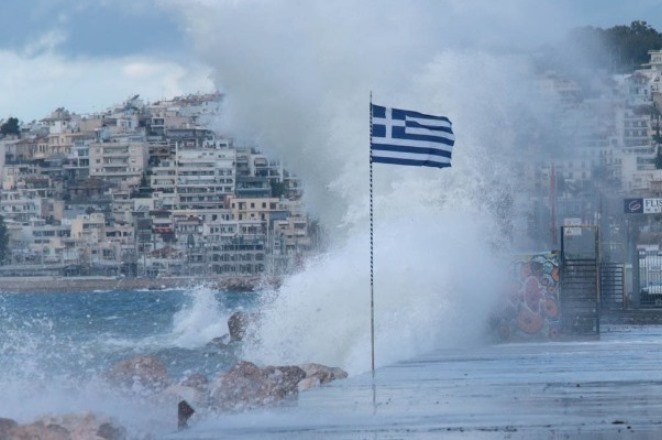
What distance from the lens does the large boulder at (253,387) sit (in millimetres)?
19484

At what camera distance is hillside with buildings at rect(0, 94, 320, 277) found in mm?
100875

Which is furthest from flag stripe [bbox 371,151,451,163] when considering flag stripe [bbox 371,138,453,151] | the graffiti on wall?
the graffiti on wall

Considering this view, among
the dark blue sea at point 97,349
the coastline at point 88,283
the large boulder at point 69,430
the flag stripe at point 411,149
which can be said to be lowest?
the dark blue sea at point 97,349

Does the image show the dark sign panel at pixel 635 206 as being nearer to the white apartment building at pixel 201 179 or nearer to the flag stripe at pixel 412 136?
the flag stripe at pixel 412 136

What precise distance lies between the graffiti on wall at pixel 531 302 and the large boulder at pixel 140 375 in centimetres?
605

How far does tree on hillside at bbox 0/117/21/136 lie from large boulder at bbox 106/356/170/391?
130296 millimetres

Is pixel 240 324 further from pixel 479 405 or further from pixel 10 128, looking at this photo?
pixel 10 128

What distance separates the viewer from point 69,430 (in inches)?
675

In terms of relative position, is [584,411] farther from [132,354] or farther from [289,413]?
[132,354]

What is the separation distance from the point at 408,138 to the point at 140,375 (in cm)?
513

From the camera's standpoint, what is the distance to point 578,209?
215ft

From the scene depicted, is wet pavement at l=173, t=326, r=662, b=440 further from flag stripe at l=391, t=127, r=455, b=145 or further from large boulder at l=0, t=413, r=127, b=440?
flag stripe at l=391, t=127, r=455, b=145

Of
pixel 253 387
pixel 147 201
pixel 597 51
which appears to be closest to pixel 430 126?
pixel 253 387

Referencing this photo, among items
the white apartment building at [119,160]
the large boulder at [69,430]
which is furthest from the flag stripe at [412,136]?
the white apartment building at [119,160]
